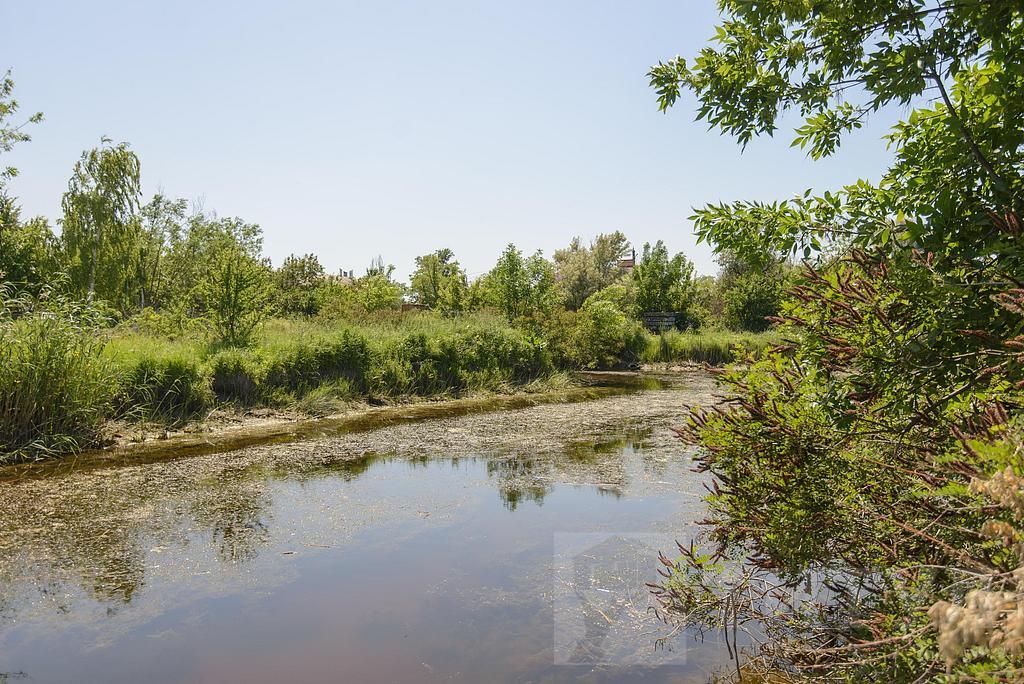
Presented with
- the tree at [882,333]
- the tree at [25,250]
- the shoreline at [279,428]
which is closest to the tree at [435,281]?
the shoreline at [279,428]

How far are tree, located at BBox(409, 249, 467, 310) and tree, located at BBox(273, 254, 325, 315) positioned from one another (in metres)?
4.70

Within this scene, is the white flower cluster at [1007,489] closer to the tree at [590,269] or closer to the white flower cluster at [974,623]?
the white flower cluster at [974,623]

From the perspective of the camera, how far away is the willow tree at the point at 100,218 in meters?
23.0

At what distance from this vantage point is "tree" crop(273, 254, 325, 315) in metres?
25.6

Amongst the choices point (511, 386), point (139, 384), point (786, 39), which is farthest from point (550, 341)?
point (786, 39)

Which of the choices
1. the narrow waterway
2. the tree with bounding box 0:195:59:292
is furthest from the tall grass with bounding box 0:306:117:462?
the tree with bounding box 0:195:59:292

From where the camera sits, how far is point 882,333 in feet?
8.89

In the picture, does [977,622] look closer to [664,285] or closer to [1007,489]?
[1007,489]

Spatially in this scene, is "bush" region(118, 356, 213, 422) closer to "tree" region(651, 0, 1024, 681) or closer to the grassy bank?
the grassy bank

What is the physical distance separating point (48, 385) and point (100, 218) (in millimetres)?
17188

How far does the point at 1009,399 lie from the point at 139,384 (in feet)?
37.0

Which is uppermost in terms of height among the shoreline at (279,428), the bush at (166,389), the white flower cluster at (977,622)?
the bush at (166,389)

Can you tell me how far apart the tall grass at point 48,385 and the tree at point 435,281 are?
14.3 metres

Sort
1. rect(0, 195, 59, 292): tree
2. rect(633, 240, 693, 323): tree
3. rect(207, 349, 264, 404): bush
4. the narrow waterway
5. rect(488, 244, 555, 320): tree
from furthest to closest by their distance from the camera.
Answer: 1. rect(633, 240, 693, 323): tree
2. rect(488, 244, 555, 320): tree
3. rect(0, 195, 59, 292): tree
4. rect(207, 349, 264, 404): bush
5. the narrow waterway
